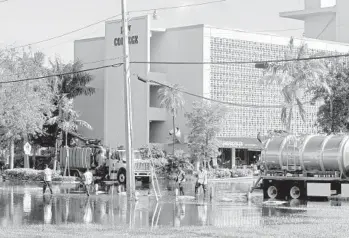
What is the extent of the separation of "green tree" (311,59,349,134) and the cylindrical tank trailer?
16.9m

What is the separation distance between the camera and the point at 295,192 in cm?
3869

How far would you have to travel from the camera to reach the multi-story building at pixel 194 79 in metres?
82.5

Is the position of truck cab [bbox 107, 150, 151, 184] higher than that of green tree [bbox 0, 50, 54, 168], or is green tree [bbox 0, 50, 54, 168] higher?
green tree [bbox 0, 50, 54, 168]

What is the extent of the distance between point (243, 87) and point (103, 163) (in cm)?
2954

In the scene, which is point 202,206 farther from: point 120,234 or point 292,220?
point 120,234

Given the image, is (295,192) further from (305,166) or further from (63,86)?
(63,86)

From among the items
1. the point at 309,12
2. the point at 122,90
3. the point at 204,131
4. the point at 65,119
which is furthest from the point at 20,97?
the point at 309,12

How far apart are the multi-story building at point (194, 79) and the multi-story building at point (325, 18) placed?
14.8m

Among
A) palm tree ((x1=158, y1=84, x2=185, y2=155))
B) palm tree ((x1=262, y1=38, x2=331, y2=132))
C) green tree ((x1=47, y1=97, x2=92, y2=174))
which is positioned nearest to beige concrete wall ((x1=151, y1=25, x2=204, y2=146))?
palm tree ((x1=158, y1=84, x2=185, y2=155))

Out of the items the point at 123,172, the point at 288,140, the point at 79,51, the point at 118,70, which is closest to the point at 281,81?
the point at 123,172

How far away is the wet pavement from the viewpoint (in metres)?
26.1

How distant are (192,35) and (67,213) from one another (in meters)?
55.0

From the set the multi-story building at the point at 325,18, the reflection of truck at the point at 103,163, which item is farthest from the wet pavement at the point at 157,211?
the multi-story building at the point at 325,18

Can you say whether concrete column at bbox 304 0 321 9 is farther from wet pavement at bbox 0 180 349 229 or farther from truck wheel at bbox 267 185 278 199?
truck wheel at bbox 267 185 278 199
